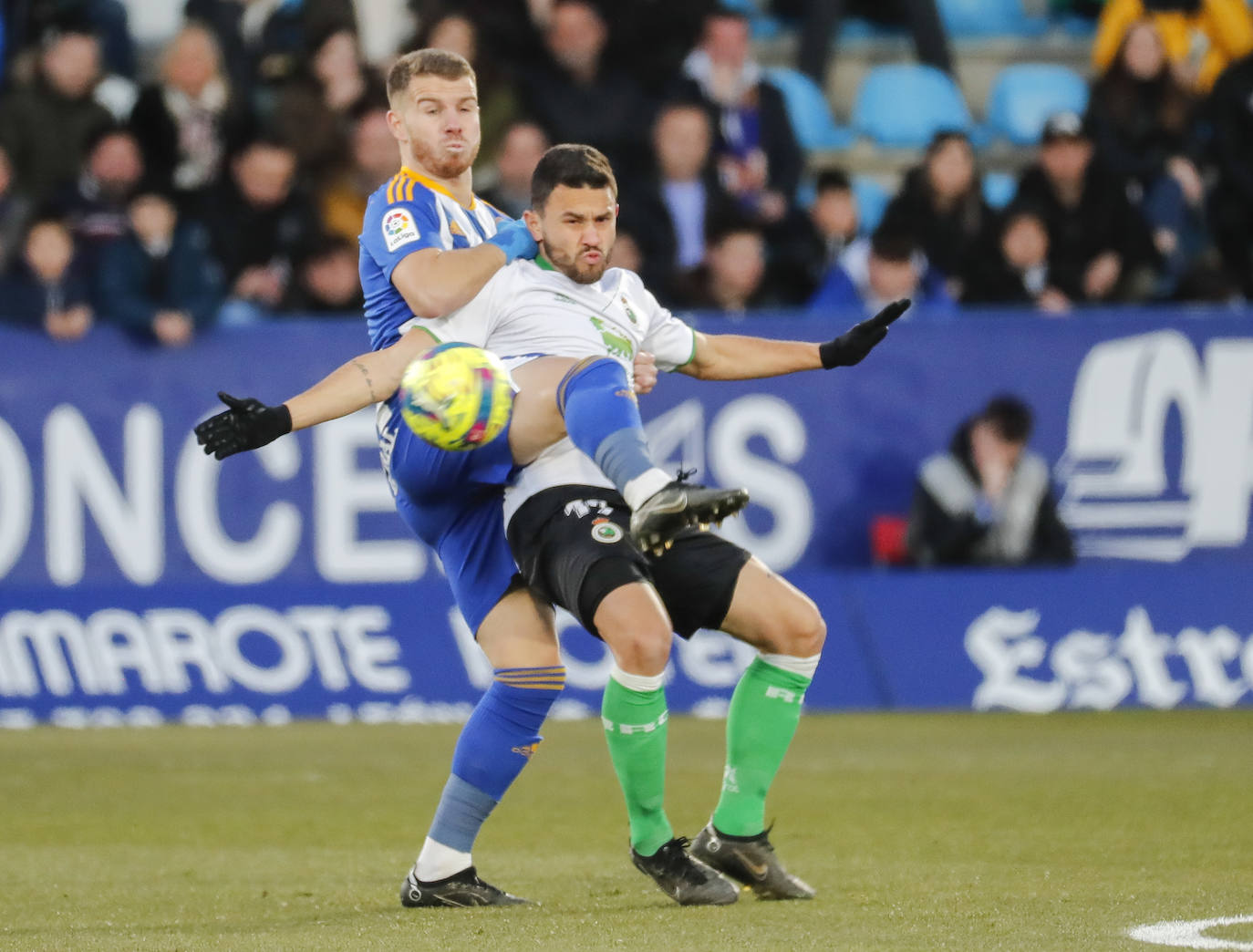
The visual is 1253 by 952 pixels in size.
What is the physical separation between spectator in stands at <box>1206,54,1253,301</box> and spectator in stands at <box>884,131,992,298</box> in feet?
6.17

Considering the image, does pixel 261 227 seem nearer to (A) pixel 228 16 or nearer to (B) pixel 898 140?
(A) pixel 228 16

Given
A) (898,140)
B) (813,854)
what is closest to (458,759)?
(813,854)

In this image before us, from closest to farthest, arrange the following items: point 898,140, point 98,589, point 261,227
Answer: point 98,589
point 261,227
point 898,140

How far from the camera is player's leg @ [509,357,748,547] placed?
5.57 m

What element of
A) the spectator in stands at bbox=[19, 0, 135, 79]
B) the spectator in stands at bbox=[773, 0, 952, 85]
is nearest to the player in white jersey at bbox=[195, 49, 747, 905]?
the spectator in stands at bbox=[19, 0, 135, 79]

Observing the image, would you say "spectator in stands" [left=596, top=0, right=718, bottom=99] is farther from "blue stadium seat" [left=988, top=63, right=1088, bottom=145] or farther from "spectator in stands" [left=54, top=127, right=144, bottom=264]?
"spectator in stands" [left=54, top=127, right=144, bottom=264]

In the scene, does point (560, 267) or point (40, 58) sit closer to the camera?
Result: point (560, 267)

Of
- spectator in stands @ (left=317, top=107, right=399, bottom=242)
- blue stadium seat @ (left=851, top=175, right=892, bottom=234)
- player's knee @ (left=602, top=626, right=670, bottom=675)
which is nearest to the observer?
player's knee @ (left=602, top=626, right=670, bottom=675)

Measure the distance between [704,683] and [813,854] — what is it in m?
4.39

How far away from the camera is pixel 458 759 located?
6.21 meters

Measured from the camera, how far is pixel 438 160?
648 cm

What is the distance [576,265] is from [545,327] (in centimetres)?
20

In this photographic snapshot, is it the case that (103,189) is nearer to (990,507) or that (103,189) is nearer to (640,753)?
(990,507)

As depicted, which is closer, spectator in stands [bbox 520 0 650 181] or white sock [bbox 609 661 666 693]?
white sock [bbox 609 661 666 693]
